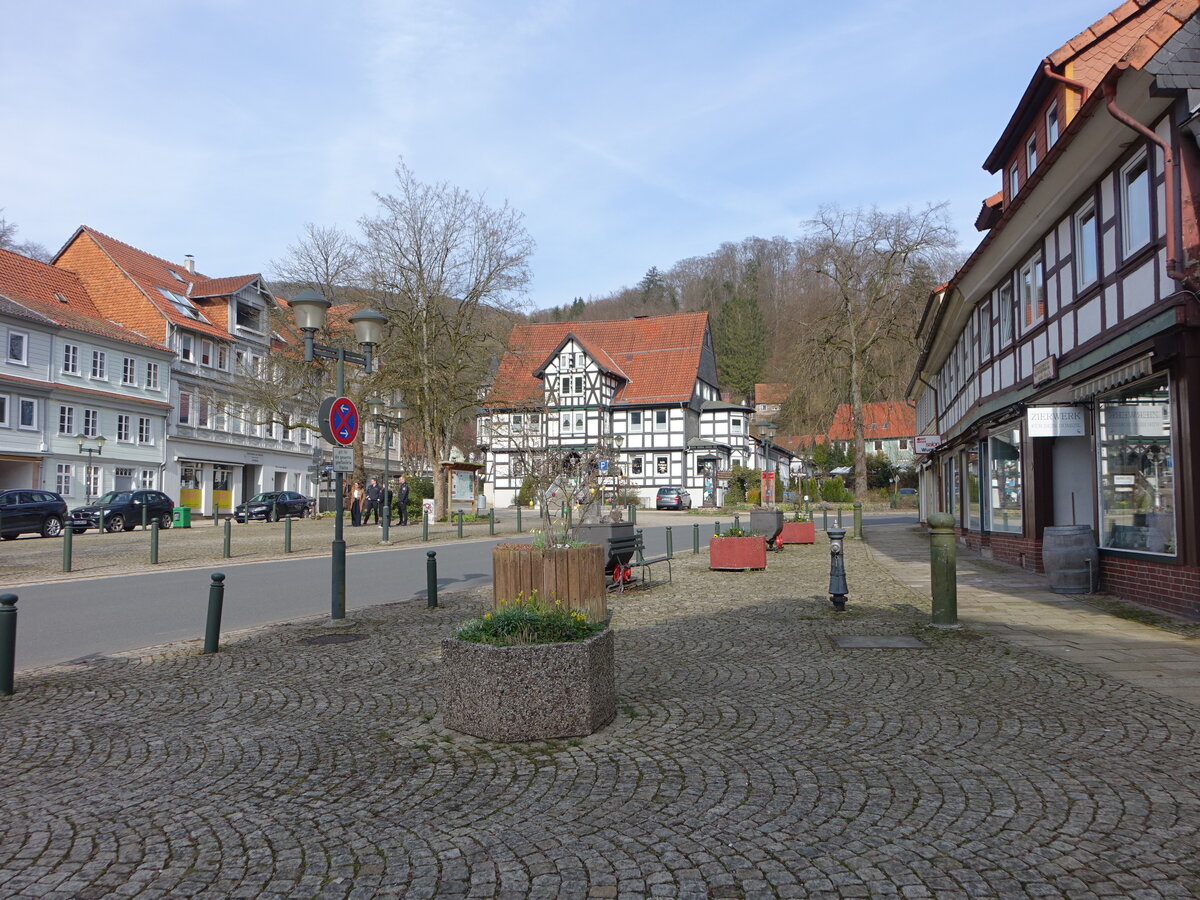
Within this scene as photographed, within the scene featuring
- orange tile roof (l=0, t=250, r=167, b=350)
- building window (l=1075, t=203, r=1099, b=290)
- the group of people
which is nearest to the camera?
building window (l=1075, t=203, r=1099, b=290)

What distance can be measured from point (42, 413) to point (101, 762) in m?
40.1

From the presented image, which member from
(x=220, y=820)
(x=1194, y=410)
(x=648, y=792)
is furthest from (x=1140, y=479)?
(x=220, y=820)

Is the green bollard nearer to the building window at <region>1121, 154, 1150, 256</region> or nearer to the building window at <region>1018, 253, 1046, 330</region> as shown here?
the building window at <region>1121, 154, 1150, 256</region>

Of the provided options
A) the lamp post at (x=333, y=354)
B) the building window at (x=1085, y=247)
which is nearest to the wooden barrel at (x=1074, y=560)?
the building window at (x=1085, y=247)

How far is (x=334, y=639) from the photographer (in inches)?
371

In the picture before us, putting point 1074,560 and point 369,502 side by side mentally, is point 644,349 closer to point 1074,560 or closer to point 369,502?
point 369,502

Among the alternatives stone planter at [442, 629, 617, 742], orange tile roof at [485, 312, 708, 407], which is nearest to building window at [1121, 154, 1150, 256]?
stone planter at [442, 629, 617, 742]

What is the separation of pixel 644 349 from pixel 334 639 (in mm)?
58470

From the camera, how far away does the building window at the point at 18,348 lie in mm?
37781

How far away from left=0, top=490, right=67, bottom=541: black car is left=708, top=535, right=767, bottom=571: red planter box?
69.5 ft

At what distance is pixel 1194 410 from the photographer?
9.59 metres

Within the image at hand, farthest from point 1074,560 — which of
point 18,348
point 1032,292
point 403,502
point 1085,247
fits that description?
point 18,348

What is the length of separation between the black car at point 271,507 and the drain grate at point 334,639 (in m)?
33.4

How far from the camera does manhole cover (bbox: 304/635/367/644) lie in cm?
930
